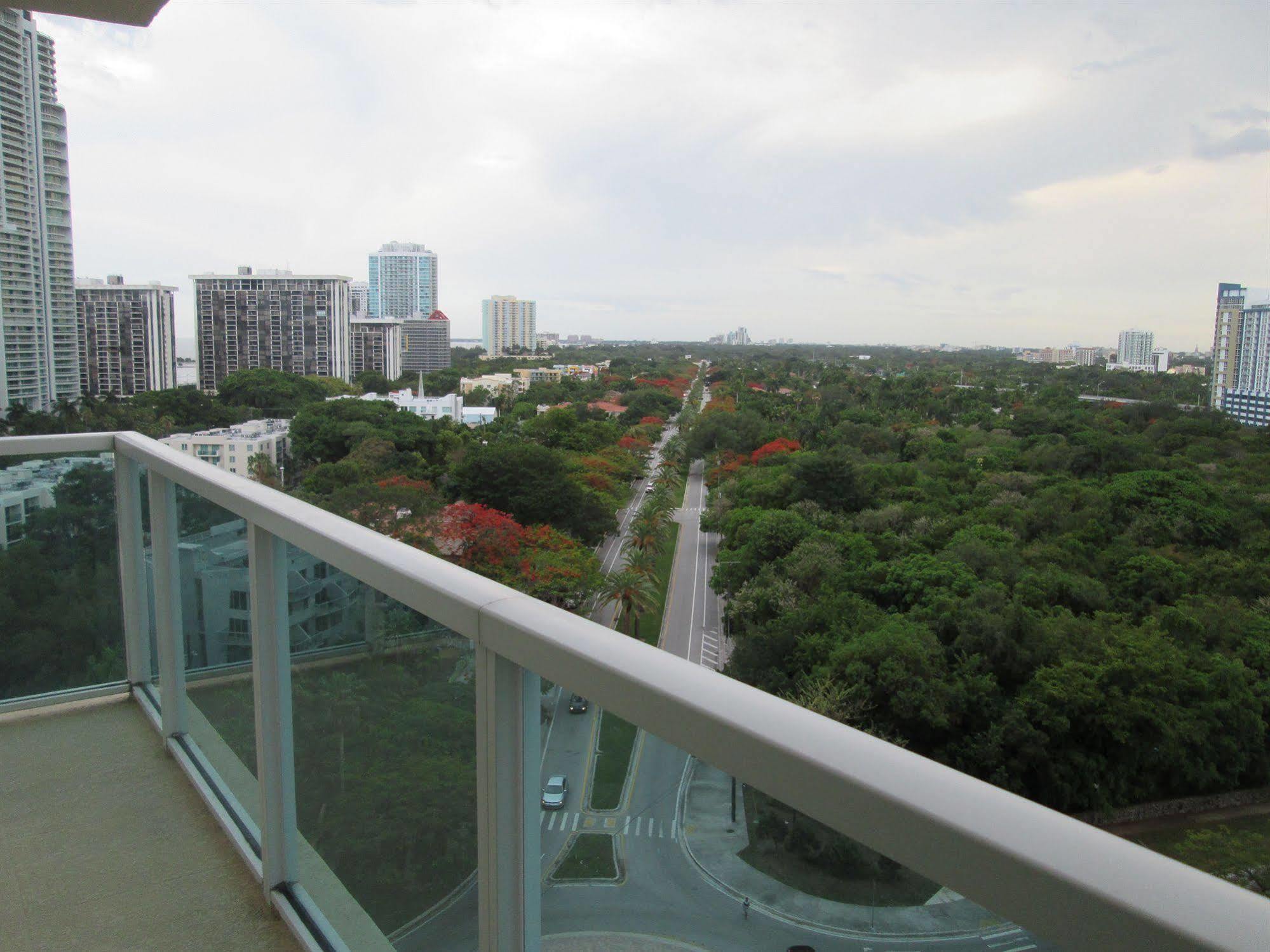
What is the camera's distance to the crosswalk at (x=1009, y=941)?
0.99ft

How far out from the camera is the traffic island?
0.50 metres

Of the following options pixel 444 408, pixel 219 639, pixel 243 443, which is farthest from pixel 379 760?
pixel 444 408

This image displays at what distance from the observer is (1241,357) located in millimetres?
27266

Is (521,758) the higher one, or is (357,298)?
(357,298)

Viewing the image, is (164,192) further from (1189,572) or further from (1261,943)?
(1261,943)

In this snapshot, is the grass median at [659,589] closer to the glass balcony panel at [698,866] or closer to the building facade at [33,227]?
the glass balcony panel at [698,866]

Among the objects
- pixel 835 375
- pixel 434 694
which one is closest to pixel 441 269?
pixel 835 375

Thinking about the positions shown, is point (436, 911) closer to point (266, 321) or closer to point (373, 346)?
point (266, 321)

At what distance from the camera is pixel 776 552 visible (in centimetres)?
1490

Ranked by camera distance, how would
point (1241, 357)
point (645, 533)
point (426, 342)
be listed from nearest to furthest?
point (645, 533)
point (1241, 357)
point (426, 342)

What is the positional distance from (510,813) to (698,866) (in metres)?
0.18

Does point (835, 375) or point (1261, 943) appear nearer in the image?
point (1261, 943)

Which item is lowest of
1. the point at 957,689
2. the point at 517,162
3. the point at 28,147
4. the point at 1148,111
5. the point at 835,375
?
the point at 957,689

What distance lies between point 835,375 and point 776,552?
79.5 ft
